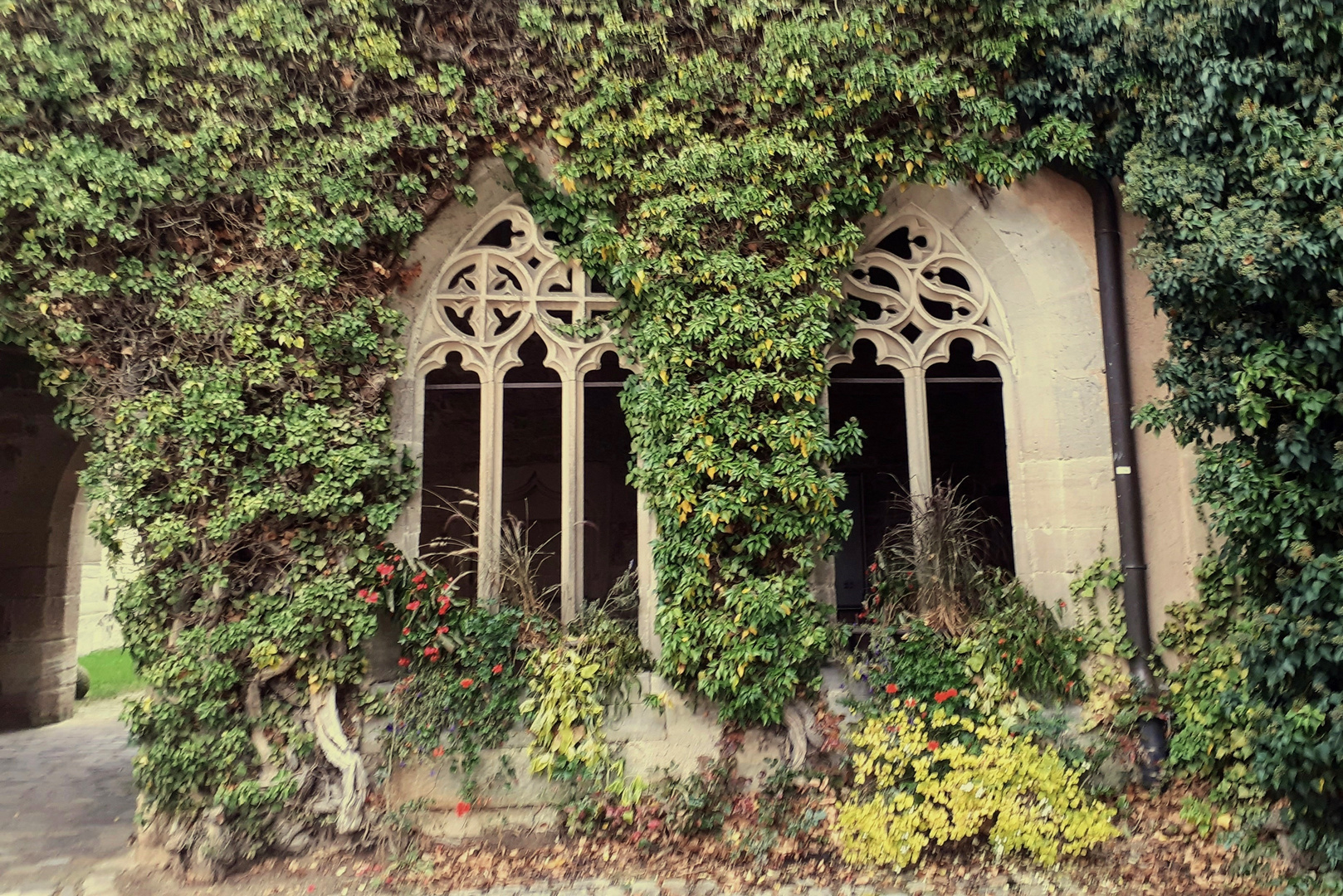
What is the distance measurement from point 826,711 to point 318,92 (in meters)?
4.51

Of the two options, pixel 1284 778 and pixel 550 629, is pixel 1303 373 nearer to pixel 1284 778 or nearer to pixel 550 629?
pixel 1284 778

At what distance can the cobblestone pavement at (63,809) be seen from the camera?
13.8 feet

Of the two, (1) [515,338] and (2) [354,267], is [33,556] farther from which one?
(1) [515,338]

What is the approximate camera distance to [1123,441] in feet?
16.2

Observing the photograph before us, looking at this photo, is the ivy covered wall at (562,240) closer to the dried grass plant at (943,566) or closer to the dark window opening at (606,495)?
the dried grass plant at (943,566)

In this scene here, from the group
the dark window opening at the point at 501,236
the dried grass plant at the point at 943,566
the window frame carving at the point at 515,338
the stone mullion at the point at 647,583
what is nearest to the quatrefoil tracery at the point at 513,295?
the window frame carving at the point at 515,338

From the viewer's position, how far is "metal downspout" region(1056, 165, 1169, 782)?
4.70m

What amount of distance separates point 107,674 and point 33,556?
280 centimetres

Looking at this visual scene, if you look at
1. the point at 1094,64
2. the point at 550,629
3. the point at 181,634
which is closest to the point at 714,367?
the point at 550,629

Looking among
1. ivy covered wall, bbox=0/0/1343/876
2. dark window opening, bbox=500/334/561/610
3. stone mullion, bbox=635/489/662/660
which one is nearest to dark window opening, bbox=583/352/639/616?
dark window opening, bbox=500/334/561/610

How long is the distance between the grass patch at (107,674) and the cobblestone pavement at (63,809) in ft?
5.91

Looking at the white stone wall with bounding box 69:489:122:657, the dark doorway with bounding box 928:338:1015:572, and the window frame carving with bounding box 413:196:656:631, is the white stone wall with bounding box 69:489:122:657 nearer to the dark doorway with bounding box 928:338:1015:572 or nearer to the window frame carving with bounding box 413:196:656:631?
the window frame carving with bounding box 413:196:656:631

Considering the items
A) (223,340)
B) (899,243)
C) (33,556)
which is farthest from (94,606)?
(899,243)

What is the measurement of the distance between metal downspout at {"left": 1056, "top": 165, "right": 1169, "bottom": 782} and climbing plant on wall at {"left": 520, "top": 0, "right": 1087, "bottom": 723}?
54 cm
